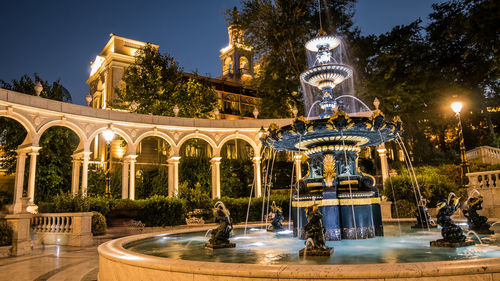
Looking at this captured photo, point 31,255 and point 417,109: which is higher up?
point 417,109

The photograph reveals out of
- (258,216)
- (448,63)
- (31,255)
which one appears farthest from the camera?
(448,63)

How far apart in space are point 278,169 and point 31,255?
73.6 ft

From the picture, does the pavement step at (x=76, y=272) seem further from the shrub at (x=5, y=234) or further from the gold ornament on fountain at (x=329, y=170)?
the gold ornament on fountain at (x=329, y=170)

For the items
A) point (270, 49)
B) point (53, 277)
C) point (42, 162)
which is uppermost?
point (270, 49)

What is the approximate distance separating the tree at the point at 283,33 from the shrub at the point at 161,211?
1418 cm

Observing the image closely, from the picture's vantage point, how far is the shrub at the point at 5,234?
415 inches

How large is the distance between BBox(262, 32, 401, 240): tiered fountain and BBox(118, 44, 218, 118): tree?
66.3ft

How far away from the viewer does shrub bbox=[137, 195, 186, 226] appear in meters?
16.3

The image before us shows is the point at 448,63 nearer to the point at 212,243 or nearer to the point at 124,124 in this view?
the point at 124,124

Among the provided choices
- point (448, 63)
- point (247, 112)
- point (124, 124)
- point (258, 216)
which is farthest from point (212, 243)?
point (247, 112)

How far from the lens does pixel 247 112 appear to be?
4772 centimetres

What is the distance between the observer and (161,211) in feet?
54.6

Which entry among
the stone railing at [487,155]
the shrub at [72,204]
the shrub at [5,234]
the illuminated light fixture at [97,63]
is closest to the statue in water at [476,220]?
the shrub at [5,234]

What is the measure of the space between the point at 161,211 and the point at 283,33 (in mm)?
16340
